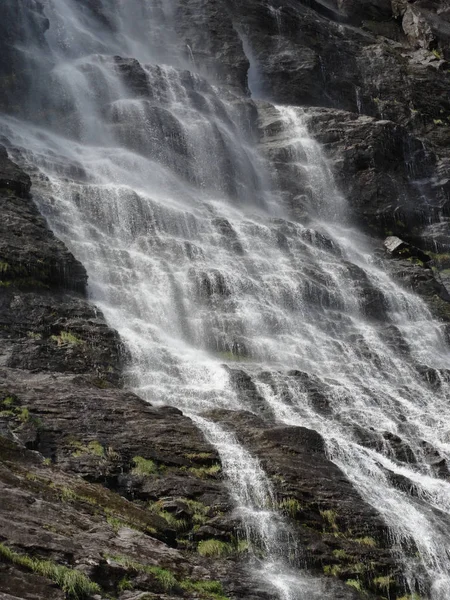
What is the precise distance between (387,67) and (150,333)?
3742cm

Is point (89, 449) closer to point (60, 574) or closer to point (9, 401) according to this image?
point (9, 401)

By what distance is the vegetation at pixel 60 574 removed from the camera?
809cm

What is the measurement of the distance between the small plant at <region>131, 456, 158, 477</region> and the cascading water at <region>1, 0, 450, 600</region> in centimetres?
161

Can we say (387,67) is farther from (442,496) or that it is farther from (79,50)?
(442,496)

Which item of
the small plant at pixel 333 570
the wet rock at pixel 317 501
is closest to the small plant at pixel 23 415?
the wet rock at pixel 317 501

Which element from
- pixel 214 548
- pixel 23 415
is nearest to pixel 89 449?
pixel 23 415

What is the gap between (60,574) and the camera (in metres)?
8.26

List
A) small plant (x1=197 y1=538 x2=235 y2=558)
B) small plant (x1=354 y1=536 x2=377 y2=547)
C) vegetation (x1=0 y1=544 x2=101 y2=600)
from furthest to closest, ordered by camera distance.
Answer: small plant (x1=354 y1=536 x2=377 y2=547) < small plant (x1=197 y1=538 x2=235 y2=558) < vegetation (x1=0 y1=544 x2=101 y2=600)

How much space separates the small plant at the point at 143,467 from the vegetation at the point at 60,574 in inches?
201

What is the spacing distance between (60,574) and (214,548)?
419 centimetres

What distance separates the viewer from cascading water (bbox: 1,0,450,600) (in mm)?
16031

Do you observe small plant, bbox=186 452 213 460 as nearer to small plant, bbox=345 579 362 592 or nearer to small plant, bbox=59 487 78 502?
small plant, bbox=59 487 78 502

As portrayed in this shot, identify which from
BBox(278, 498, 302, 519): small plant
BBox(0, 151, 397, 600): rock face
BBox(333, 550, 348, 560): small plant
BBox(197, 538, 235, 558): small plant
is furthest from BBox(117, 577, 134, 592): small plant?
BBox(278, 498, 302, 519): small plant

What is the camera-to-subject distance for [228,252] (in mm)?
29641
